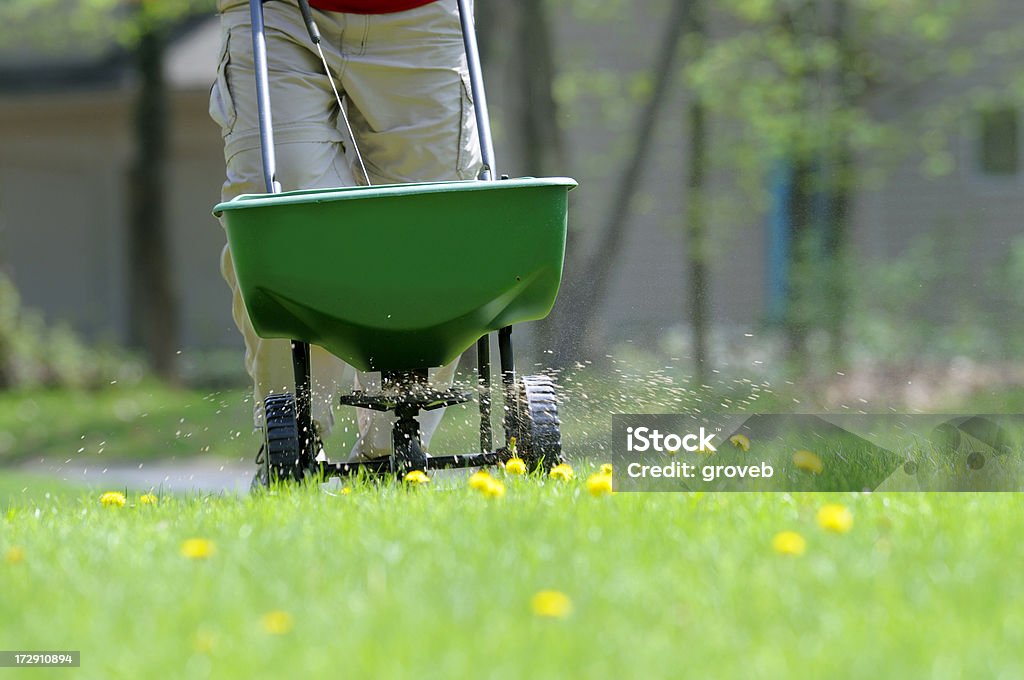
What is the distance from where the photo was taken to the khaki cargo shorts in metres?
3.13

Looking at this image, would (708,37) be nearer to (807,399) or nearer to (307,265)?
(807,399)

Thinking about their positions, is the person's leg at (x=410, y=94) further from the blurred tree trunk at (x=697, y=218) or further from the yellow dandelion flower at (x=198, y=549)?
the blurred tree trunk at (x=697, y=218)

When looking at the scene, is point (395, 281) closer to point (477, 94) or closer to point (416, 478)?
point (416, 478)

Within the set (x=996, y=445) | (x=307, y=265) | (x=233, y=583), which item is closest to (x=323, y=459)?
(x=307, y=265)

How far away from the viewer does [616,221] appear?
6.06m

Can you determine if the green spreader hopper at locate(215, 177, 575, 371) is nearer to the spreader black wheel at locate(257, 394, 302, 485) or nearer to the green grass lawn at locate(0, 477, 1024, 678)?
the spreader black wheel at locate(257, 394, 302, 485)

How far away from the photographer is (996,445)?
342 centimetres

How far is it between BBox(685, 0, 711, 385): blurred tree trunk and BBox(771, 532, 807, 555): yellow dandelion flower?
3.99m

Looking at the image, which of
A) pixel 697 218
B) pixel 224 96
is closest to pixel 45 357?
pixel 697 218

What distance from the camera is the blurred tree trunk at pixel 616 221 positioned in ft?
18.6

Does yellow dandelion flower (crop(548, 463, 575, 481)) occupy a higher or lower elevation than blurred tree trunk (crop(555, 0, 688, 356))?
lower

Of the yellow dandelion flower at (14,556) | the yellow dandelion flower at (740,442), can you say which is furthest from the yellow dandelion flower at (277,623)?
the yellow dandelion flower at (740,442)

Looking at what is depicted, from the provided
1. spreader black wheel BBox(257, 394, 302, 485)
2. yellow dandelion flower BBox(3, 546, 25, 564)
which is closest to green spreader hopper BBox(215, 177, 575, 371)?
spreader black wheel BBox(257, 394, 302, 485)

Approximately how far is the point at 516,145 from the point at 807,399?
1.68 meters
